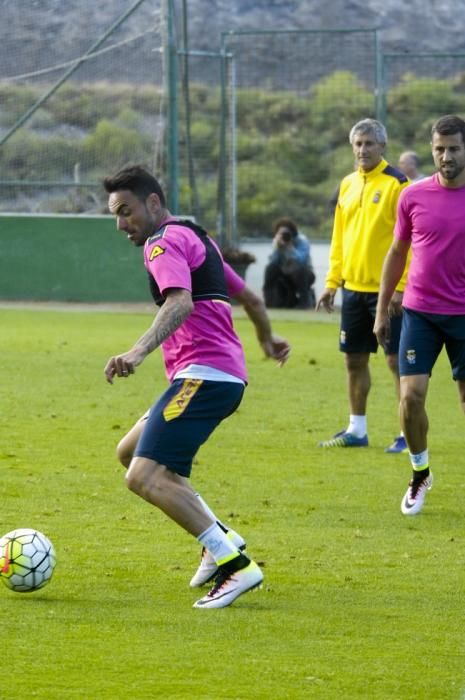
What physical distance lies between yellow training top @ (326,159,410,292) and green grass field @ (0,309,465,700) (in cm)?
136

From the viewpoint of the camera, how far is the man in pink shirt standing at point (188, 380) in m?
6.62

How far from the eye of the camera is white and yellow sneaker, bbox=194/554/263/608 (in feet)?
21.8

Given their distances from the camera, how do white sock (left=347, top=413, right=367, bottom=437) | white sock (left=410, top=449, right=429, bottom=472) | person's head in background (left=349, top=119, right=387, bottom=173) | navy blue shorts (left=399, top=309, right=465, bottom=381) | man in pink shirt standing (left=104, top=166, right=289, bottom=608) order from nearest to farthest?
1. man in pink shirt standing (left=104, top=166, right=289, bottom=608)
2. navy blue shorts (left=399, top=309, right=465, bottom=381)
3. white sock (left=410, top=449, right=429, bottom=472)
4. person's head in background (left=349, top=119, right=387, bottom=173)
5. white sock (left=347, top=413, right=367, bottom=437)

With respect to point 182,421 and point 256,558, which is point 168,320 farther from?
point 256,558

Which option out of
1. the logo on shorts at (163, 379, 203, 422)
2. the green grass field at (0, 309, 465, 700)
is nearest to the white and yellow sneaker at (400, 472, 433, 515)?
the green grass field at (0, 309, 465, 700)

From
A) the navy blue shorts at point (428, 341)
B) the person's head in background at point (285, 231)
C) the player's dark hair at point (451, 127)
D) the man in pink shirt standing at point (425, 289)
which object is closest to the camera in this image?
the player's dark hair at point (451, 127)

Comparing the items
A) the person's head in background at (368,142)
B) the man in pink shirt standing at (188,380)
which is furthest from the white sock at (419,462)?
the person's head in background at (368,142)

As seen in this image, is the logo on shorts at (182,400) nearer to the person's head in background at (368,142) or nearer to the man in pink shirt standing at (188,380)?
the man in pink shirt standing at (188,380)

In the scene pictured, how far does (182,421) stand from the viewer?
6.66 m

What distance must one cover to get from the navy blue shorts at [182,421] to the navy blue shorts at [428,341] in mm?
2311

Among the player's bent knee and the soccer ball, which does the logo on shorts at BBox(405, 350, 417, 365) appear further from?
the soccer ball

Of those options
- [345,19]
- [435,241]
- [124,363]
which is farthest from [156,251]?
[345,19]

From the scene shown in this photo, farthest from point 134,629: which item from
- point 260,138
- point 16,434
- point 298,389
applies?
point 260,138

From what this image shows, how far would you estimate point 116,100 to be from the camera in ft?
91.7
